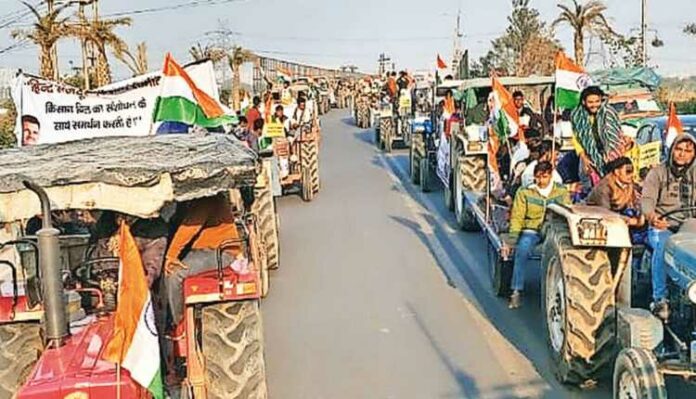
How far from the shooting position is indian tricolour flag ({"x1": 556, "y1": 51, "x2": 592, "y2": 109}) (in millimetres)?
10281

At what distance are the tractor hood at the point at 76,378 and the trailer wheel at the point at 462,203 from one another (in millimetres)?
8539

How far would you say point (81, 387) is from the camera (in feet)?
15.1

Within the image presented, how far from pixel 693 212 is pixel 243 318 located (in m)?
3.47

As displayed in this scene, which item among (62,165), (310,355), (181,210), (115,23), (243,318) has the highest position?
(115,23)

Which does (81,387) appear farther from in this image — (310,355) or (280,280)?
(280,280)

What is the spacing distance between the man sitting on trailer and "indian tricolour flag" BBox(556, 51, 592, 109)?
4.47ft

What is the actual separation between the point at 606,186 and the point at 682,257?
1.99 m

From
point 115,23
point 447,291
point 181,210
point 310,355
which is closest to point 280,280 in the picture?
point 447,291

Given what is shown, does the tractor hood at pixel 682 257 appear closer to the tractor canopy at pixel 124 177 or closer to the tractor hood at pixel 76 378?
the tractor canopy at pixel 124 177

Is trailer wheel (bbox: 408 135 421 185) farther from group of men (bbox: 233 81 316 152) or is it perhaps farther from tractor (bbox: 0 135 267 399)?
tractor (bbox: 0 135 267 399)

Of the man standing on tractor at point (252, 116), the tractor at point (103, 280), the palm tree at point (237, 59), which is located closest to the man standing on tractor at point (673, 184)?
the tractor at point (103, 280)

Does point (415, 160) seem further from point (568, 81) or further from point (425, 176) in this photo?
point (568, 81)

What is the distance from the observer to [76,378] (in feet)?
15.2

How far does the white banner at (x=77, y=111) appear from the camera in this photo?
9742 mm
